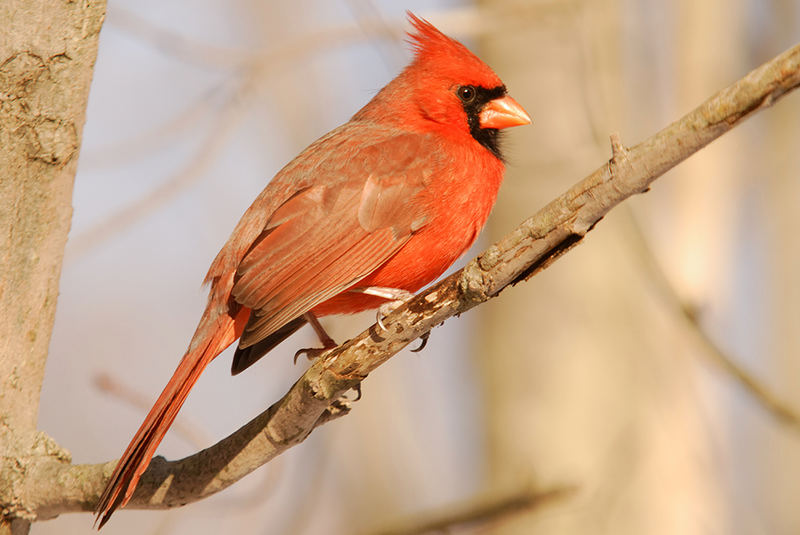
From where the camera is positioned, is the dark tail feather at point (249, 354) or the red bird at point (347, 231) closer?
the red bird at point (347, 231)

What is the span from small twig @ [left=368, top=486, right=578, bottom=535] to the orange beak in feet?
4.16

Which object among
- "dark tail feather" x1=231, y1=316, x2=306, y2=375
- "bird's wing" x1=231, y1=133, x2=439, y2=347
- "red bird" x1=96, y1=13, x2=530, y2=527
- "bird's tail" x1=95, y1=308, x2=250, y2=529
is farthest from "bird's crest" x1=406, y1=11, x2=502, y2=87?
"bird's tail" x1=95, y1=308, x2=250, y2=529

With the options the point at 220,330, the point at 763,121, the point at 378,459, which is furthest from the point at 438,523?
the point at 763,121

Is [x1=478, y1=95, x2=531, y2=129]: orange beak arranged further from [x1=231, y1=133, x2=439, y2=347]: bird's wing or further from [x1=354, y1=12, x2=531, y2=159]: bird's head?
[x1=231, y1=133, x2=439, y2=347]: bird's wing

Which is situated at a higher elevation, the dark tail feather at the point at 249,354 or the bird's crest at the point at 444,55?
the bird's crest at the point at 444,55

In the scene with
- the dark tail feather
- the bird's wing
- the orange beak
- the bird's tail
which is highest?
the orange beak

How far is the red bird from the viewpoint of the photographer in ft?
8.71

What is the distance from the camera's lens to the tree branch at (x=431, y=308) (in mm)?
1531

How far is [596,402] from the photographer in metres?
4.47

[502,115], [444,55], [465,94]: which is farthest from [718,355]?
[444,55]

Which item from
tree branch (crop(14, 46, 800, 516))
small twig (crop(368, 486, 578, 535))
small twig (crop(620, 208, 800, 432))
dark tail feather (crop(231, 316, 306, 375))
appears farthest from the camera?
dark tail feather (crop(231, 316, 306, 375))

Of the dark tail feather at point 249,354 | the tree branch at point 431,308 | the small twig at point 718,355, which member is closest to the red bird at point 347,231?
the dark tail feather at point 249,354

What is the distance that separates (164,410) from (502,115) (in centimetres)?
161

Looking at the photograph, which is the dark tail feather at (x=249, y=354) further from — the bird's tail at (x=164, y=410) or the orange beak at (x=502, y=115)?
the orange beak at (x=502, y=115)
